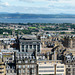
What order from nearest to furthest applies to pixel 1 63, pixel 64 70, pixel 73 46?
pixel 1 63, pixel 64 70, pixel 73 46

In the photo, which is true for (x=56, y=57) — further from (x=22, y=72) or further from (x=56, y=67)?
(x=22, y=72)

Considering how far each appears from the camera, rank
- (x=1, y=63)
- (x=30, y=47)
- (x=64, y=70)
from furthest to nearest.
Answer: (x=30, y=47) → (x=64, y=70) → (x=1, y=63)

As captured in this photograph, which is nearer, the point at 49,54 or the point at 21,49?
the point at 49,54

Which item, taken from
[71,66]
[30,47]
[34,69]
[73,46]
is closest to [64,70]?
[71,66]

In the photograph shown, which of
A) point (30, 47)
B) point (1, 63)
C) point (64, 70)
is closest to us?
Result: point (1, 63)

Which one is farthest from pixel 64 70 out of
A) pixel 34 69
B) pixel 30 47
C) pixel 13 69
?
pixel 30 47

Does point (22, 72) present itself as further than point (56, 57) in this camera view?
No

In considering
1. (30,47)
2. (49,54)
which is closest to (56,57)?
(49,54)

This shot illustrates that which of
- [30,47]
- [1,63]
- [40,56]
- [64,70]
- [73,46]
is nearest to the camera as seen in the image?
[1,63]

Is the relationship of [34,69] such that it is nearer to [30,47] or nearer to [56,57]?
[56,57]
